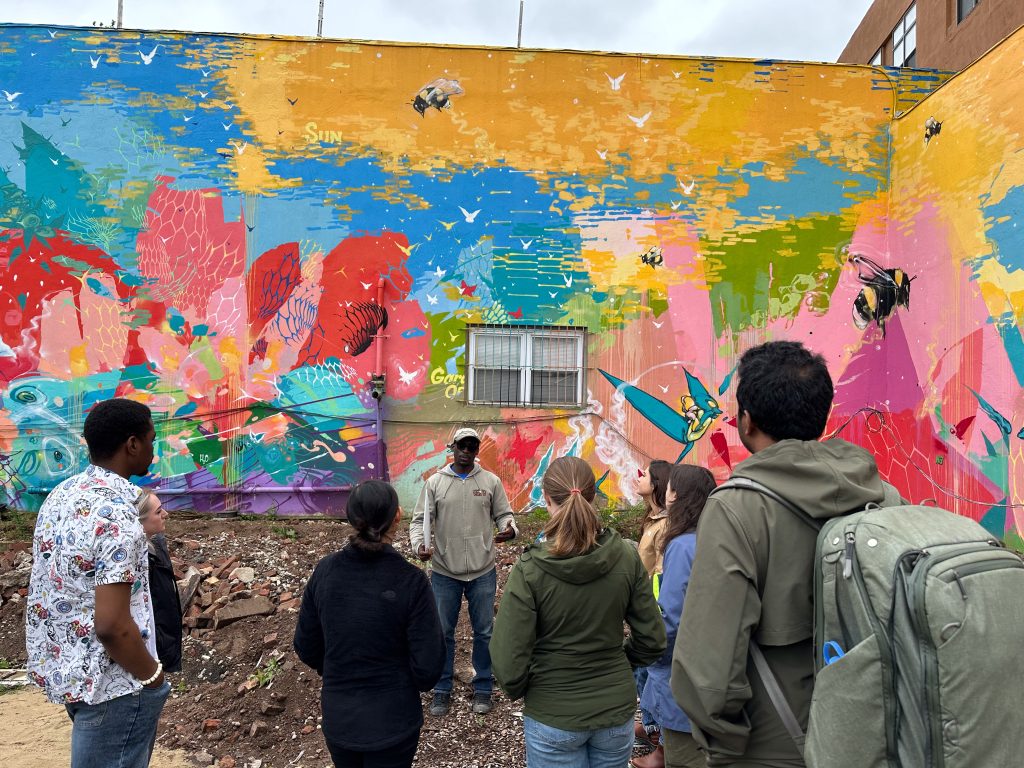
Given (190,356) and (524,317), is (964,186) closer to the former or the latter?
A: (524,317)

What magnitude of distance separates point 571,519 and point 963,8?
17.6 meters

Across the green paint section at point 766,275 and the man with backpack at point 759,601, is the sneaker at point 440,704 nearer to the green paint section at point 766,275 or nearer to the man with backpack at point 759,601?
the man with backpack at point 759,601

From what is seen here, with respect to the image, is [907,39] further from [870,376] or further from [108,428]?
[108,428]

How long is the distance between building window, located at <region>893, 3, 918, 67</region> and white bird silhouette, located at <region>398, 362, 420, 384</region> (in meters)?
14.9

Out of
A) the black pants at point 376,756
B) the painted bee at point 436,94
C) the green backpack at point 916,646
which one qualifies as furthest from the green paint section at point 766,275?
the green backpack at point 916,646

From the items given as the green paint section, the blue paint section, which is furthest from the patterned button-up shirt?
the blue paint section

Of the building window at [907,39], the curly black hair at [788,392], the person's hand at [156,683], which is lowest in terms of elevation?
the person's hand at [156,683]

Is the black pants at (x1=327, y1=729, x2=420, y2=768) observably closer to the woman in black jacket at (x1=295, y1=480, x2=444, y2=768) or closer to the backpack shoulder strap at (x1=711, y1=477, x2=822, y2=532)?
the woman in black jacket at (x1=295, y1=480, x2=444, y2=768)

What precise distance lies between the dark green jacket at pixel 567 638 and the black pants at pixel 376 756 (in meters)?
0.47

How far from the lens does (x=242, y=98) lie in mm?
8750

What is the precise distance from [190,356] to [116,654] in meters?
6.72

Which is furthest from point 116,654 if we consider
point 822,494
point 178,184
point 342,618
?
point 178,184

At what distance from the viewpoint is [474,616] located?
4809 mm

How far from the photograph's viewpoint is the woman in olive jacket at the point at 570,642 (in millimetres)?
2697
